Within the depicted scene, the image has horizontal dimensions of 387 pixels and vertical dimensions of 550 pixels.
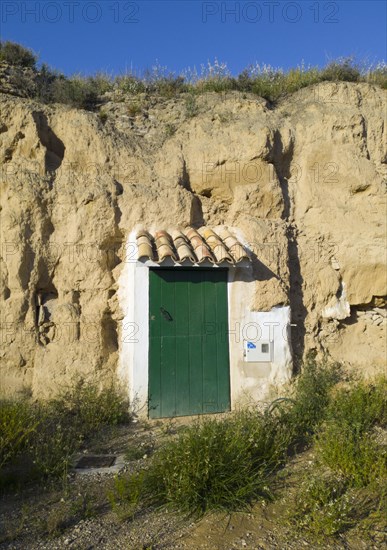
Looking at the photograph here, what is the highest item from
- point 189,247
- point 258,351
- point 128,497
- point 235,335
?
point 189,247

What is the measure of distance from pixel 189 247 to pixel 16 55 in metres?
5.07

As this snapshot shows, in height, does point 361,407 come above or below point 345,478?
above

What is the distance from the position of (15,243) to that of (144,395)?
9.25ft

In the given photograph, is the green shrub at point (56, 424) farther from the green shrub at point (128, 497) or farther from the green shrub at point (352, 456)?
the green shrub at point (352, 456)

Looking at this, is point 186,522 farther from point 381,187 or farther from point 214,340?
point 381,187

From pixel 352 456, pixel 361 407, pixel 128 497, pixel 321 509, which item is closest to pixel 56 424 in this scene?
pixel 128 497

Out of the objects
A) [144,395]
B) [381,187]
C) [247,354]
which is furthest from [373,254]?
[144,395]

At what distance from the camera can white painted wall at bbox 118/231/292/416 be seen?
6.56 metres

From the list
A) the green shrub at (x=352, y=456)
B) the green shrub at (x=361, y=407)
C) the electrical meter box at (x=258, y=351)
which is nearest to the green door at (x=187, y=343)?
the electrical meter box at (x=258, y=351)

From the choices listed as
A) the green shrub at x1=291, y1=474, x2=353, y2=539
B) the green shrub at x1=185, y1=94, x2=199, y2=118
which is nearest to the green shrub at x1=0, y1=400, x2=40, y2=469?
the green shrub at x1=291, y1=474, x2=353, y2=539

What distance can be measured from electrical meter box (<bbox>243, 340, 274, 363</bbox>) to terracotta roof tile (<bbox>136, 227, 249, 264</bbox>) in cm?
128

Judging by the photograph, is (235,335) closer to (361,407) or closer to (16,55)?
(361,407)

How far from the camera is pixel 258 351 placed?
273 inches

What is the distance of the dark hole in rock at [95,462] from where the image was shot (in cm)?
490
